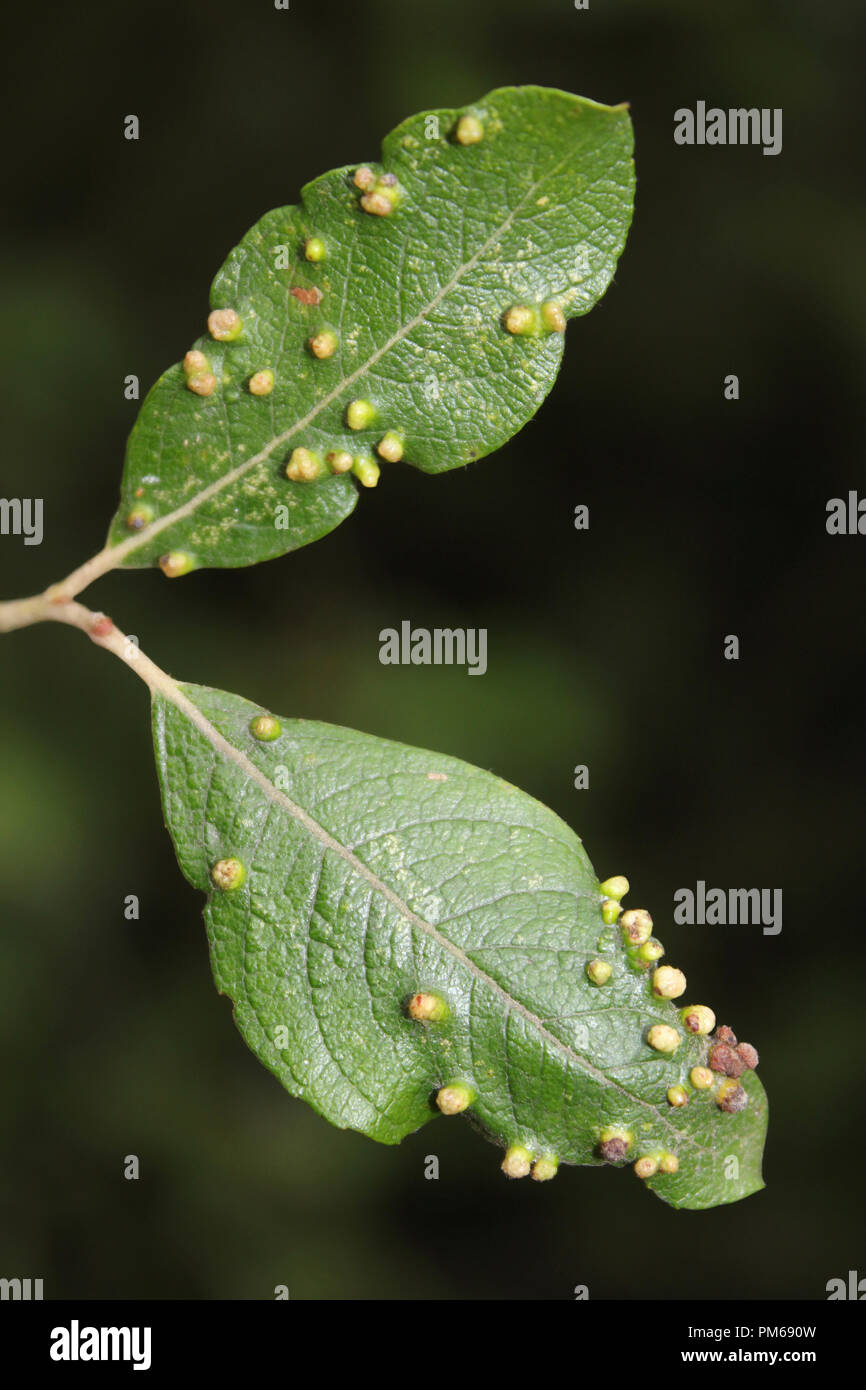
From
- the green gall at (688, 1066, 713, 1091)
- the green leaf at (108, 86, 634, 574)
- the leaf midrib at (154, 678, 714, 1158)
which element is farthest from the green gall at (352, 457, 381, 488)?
the green gall at (688, 1066, 713, 1091)

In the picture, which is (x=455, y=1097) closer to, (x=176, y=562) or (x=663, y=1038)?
(x=663, y=1038)

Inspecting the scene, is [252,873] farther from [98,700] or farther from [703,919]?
[703,919]

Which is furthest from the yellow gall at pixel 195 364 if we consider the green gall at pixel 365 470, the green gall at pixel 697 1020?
the green gall at pixel 697 1020

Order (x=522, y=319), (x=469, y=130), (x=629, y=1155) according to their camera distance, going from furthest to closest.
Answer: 1. (x=629, y=1155)
2. (x=522, y=319)
3. (x=469, y=130)

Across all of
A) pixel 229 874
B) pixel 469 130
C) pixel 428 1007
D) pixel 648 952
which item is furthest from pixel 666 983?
pixel 469 130

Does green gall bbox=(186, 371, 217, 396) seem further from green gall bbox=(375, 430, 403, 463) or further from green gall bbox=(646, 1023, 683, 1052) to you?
green gall bbox=(646, 1023, 683, 1052)

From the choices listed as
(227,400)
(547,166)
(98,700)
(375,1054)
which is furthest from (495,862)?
(98,700)
